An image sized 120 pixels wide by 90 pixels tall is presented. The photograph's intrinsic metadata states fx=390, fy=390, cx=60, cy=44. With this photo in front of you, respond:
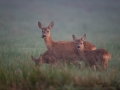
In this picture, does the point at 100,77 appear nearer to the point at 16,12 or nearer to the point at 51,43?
the point at 51,43

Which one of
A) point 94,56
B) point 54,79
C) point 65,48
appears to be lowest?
point 54,79

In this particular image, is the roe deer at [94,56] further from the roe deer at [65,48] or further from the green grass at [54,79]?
the green grass at [54,79]

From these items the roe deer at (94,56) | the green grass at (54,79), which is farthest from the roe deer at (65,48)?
the green grass at (54,79)

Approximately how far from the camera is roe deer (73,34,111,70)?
1139cm

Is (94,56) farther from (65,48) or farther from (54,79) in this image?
(54,79)

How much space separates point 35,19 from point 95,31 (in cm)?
519

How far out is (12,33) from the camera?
19.9 metres

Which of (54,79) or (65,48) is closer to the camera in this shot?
(54,79)

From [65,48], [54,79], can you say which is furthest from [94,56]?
[54,79]

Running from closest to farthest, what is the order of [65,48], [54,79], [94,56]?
[54,79] → [94,56] → [65,48]

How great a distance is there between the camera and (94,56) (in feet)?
38.8

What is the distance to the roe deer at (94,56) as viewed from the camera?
11.4 meters

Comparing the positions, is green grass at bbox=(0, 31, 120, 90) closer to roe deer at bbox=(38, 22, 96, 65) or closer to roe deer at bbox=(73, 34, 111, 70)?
roe deer at bbox=(73, 34, 111, 70)

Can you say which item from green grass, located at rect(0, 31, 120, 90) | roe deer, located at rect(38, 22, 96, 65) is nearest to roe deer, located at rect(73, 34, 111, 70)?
roe deer, located at rect(38, 22, 96, 65)
